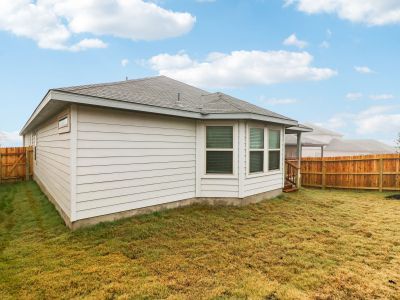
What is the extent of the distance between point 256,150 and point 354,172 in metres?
7.29

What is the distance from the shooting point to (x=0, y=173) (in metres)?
13.6

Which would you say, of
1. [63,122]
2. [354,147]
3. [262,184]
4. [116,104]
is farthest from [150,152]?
[354,147]

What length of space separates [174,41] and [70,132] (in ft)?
44.9

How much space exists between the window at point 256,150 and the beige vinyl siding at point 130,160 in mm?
1793

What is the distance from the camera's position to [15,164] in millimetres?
13961

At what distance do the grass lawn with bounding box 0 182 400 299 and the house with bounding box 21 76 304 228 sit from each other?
1.80ft

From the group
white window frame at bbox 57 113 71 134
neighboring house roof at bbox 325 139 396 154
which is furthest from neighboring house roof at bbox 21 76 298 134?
neighboring house roof at bbox 325 139 396 154

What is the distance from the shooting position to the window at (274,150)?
8.88 meters

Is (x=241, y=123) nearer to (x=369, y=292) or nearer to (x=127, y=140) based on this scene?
(x=127, y=140)

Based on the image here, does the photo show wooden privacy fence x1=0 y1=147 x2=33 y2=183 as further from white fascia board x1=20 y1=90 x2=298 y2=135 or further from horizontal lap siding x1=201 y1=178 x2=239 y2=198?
horizontal lap siding x1=201 y1=178 x2=239 y2=198

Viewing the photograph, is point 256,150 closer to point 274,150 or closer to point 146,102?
point 274,150

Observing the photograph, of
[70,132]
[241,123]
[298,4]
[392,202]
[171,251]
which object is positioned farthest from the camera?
[298,4]

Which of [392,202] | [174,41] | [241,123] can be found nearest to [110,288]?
[241,123]

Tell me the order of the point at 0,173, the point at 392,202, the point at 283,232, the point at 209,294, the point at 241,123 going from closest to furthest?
1. the point at 209,294
2. the point at 283,232
3. the point at 241,123
4. the point at 392,202
5. the point at 0,173
